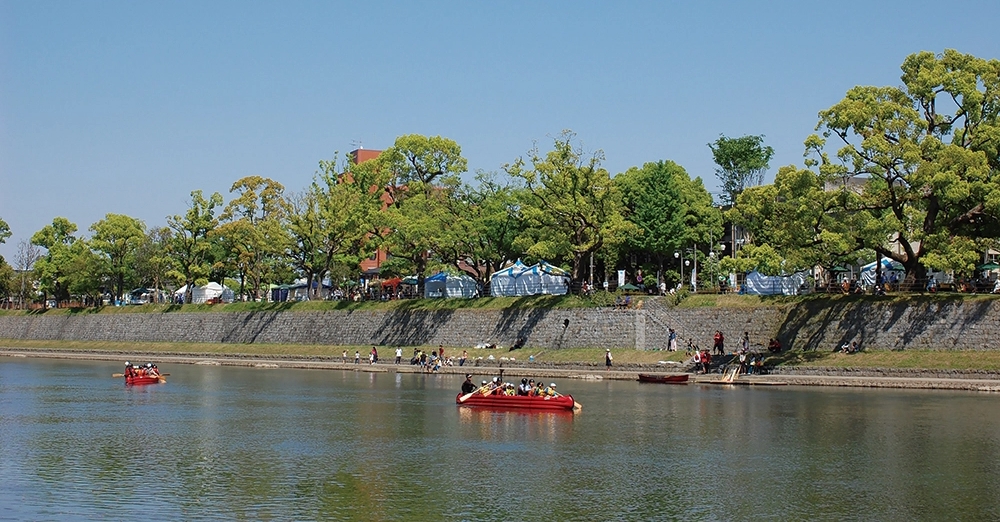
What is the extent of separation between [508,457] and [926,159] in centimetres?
3343

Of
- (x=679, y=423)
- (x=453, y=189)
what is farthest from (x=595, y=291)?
(x=679, y=423)

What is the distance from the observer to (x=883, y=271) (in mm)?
66812

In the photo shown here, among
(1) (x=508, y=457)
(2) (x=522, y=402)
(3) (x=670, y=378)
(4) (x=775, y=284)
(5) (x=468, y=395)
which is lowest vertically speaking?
(1) (x=508, y=457)

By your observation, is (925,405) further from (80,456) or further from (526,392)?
(80,456)

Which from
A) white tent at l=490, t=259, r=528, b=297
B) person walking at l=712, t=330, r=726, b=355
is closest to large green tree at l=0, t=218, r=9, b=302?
white tent at l=490, t=259, r=528, b=297

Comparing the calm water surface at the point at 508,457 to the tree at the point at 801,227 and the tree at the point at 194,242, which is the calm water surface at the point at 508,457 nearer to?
the tree at the point at 801,227

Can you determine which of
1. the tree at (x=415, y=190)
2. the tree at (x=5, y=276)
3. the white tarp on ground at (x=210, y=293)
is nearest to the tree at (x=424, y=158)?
the tree at (x=415, y=190)

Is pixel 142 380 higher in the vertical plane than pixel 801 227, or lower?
lower

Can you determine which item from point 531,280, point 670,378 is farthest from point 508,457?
point 531,280

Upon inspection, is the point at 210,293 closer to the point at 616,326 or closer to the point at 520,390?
the point at 616,326

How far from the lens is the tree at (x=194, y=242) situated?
103000 millimetres

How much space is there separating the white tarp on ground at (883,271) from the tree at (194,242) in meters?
60.1

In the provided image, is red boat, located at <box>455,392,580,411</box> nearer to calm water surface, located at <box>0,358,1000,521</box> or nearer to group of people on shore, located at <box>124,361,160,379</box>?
calm water surface, located at <box>0,358,1000,521</box>

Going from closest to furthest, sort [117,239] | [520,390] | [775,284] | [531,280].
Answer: [520,390] < [775,284] < [531,280] < [117,239]
